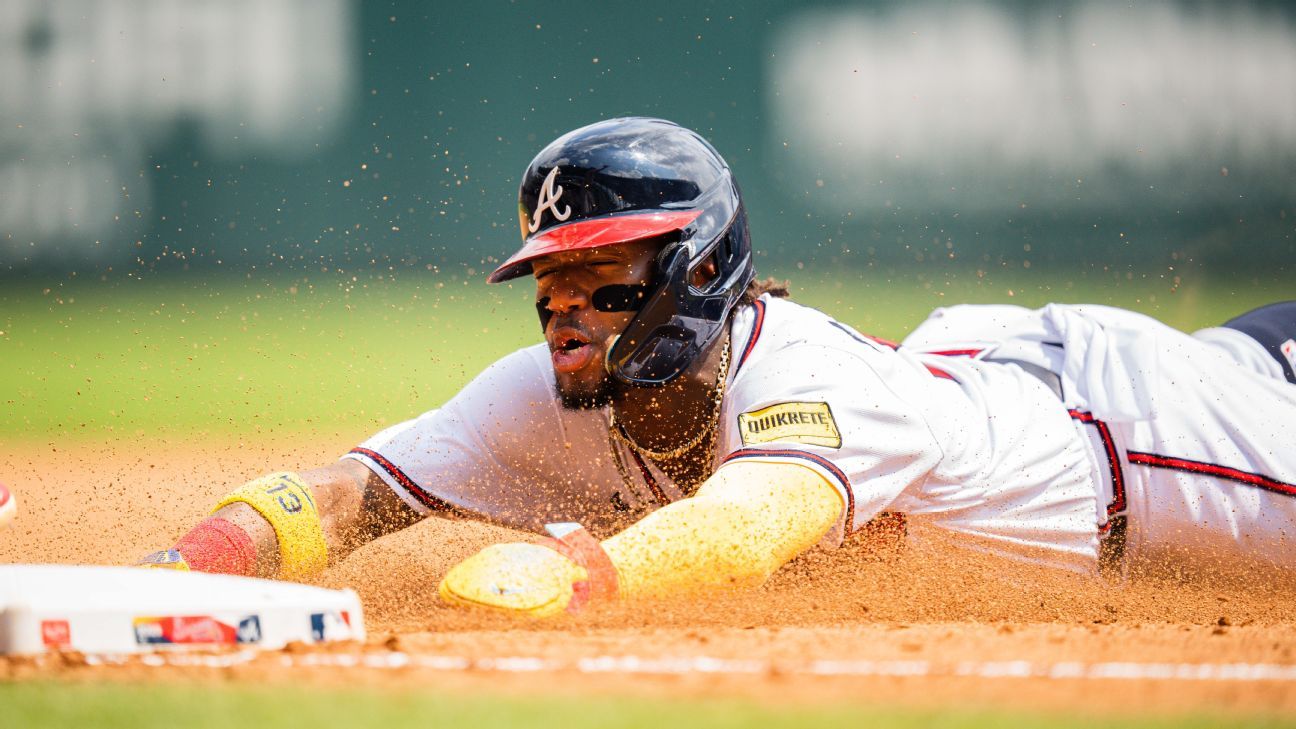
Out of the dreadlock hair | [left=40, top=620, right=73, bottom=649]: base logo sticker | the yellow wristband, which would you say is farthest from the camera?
the dreadlock hair

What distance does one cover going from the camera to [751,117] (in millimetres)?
12586

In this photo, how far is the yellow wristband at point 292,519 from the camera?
133 inches

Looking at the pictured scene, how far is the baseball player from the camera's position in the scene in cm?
280

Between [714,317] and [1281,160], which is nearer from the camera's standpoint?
[714,317]

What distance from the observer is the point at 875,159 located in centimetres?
1241

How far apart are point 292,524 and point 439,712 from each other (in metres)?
1.59

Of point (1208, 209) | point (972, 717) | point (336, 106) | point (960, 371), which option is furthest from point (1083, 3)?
point (972, 717)

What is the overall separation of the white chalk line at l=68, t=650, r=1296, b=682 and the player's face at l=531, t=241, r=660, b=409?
43.1 inches

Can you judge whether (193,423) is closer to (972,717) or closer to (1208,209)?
(972,717)

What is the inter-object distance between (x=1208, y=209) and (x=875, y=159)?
11.4ft

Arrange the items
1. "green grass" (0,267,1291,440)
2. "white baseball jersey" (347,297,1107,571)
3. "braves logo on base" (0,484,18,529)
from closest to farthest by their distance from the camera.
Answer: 1. "braves logo on base" (0,484,18,529)
2. "white baseball jersey" (347,297,1107,571)
3. "green grass" (0,267,1291,440)

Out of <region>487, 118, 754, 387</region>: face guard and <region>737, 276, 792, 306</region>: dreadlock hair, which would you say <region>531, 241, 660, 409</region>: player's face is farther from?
<region>737, 276, 792, 306</region>: dreadlock hair

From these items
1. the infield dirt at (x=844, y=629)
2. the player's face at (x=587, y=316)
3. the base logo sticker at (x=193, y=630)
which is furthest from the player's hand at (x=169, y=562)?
the player's face at (x=587, y=316)

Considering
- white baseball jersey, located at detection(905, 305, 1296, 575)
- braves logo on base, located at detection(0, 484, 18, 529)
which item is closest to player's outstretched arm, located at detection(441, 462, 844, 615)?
braves logo on base, located at detection(0, 484, 18, 529)
